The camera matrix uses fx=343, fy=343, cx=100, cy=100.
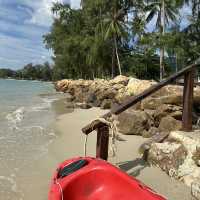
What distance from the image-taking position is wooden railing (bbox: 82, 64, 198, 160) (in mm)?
4851

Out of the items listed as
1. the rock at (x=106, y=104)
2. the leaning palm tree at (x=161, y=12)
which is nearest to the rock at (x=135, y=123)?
the rock at (x=106, y=104)

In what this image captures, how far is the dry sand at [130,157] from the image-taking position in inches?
174

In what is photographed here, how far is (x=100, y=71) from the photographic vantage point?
4169 cm

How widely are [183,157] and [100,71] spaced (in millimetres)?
37146

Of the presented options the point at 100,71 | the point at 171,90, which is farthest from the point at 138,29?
the point at 171,90

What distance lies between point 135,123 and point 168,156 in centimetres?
334

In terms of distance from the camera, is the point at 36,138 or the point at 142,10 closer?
the point at 36,138

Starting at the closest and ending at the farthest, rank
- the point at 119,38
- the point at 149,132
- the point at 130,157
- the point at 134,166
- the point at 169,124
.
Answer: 1. the point at 134,166
2. the point at 130,157
3. the point at 169,124
4. the point at 149,132
5. the point at 119,38

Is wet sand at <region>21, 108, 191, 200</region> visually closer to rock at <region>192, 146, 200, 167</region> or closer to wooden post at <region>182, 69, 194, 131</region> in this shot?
rock at <region>192, 146, 200, 167</region>

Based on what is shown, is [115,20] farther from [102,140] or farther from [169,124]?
[102,140]

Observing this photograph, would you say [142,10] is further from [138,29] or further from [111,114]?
[111,114]

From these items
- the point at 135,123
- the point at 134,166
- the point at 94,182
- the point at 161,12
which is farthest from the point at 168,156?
the point at 161,12

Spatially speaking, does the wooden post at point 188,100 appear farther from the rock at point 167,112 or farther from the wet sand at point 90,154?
the rock at point 167,112

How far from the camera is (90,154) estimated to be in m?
6.82
